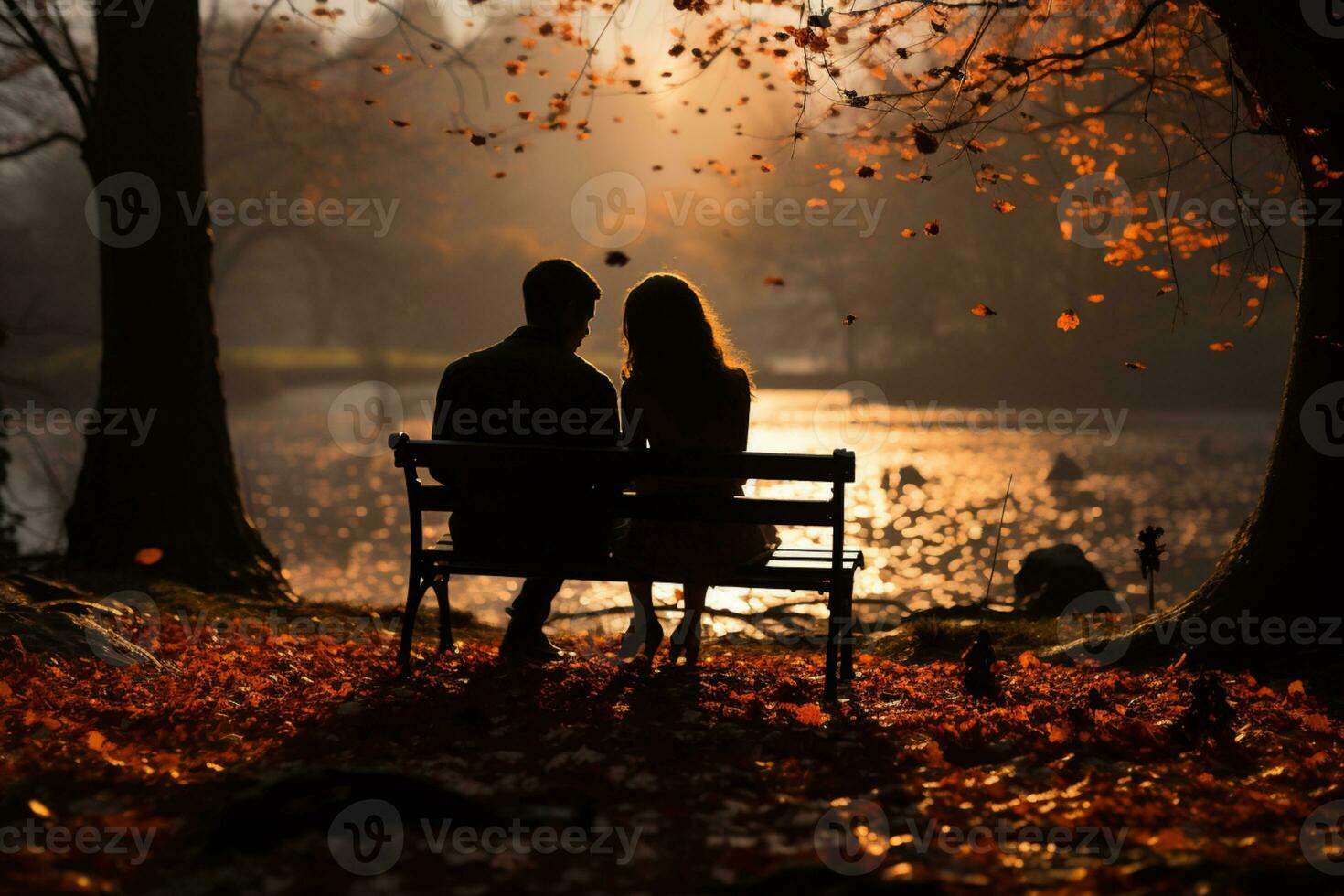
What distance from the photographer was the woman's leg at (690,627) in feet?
18.4

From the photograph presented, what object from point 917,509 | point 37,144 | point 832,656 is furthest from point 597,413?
point 917,509

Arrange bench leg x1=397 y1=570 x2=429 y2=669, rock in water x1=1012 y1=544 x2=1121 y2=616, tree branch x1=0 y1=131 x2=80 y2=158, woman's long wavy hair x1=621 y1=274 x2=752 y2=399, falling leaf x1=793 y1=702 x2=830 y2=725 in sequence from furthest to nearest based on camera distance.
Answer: tree branch x1=0 y1=131 x2=80 y2=158
rock in water x1=1012 y1=544 x2=1121 y2=616
bench leg x1=397 y1=570 x2=429 y2=669
woman's long wavy hair x1=621 y1=274 x2=752 y2=399
falling leaf x1=793 y1=702 x2=830 y2=725

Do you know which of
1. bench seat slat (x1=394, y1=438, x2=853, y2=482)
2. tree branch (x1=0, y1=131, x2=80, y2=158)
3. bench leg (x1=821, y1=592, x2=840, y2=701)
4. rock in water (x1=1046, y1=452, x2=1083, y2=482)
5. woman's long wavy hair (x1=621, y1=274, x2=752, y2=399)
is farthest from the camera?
rock in water (x1=1046, y1=452, x2=1083, y2=482)

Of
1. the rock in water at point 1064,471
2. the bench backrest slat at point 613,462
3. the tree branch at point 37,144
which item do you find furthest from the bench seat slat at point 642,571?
the rock in water at point 1064,471

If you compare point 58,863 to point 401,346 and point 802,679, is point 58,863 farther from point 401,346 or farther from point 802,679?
point 401,346

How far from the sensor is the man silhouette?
17.8ft

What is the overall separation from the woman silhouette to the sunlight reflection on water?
0.70 metres

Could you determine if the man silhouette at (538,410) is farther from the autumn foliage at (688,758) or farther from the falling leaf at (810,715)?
the falling leaf at (810,715)

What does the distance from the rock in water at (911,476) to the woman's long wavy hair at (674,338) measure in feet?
52.3

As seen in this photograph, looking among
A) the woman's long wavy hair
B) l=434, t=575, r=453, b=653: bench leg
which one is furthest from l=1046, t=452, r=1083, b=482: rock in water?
the woman's long wavy hair

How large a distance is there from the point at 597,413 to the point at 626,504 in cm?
48

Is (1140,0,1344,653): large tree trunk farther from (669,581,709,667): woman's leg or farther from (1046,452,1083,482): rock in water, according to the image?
(1046,452,1083,482): rock in water

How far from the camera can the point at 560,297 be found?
18.2ft

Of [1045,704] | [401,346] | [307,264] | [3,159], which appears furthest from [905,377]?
[1045,704]
